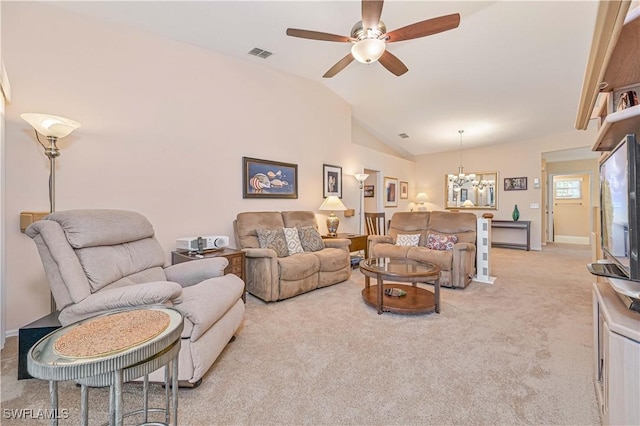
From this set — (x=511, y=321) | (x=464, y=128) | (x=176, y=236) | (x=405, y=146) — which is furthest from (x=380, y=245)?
(x=405, y=146)

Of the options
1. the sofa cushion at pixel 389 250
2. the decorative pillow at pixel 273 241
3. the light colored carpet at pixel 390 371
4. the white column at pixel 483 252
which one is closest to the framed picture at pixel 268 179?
the decorative pillow at pixel 273 241

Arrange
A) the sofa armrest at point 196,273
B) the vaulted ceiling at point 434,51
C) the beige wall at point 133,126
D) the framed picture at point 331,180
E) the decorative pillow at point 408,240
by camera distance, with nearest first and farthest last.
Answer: the sofa armrest at point 196,273 → the beige wall at point 133,126 → the vaulted ceiling at point 434,51 → the decorative pillow at point 408,240 → the framed picture at point 331,180

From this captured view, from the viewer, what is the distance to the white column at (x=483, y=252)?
13.1 feet

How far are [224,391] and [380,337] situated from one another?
125 centimetres

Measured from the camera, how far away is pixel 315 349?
213 cm

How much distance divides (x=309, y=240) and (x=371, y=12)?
2.71m

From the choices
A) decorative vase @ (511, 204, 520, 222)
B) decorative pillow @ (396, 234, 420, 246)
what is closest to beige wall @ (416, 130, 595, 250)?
decorative vase @ (511, 204, 520, 222)

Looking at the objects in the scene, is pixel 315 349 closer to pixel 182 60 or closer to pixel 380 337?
pixel 380 337

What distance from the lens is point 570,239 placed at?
7.98 meters

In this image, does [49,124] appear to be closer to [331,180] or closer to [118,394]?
[118,394]

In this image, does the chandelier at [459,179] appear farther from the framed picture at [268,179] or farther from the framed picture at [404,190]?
the framed picture at [268,179]

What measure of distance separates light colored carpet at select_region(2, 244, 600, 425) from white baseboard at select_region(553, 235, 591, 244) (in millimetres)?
6444

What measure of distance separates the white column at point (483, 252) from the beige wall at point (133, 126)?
9.47 ft

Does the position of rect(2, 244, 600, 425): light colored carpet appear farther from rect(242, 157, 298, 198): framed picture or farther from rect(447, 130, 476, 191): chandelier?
rect(447, 130, 476, 191): chandelier
